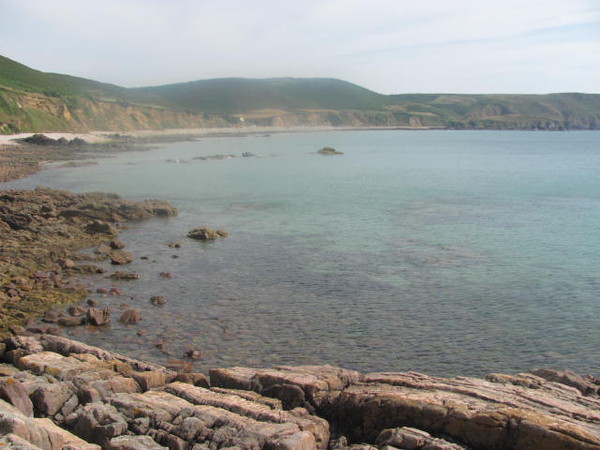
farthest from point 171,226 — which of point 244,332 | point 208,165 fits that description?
point 208,165

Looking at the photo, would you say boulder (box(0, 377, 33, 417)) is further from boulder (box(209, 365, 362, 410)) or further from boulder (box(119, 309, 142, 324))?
boulder (box(119, 309, 142, 324))

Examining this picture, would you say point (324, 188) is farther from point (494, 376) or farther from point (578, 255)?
point (494, 376)

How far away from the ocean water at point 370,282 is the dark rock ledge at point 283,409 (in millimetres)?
4272

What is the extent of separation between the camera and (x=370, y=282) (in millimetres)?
26984

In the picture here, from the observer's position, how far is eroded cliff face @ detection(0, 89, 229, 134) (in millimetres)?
111562

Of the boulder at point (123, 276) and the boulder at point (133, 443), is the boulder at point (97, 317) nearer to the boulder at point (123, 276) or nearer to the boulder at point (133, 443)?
the boulder at point (123, 276)

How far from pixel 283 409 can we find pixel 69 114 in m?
143

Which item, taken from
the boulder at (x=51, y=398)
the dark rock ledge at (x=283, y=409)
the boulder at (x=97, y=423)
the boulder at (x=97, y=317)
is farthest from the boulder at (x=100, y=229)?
the boulder at (x=97, y=423)

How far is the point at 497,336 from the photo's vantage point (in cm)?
2055

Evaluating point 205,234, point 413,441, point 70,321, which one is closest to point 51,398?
point 413,441

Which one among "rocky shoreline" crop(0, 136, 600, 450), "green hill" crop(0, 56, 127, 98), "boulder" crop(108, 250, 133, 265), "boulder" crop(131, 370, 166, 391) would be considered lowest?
"boulder" crop(108, 250, 133, 265)

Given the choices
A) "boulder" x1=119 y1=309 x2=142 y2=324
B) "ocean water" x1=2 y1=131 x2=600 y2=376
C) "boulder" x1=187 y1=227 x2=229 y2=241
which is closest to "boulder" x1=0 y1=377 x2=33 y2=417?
"ocean water" x1=2 y1=131 x2=600 y2=376

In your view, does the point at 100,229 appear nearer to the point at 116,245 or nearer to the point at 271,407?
the point at 116,245

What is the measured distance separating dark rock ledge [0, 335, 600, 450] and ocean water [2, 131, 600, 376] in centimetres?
427
